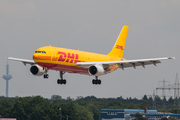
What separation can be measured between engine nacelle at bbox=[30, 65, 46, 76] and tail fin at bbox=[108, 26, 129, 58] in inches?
879

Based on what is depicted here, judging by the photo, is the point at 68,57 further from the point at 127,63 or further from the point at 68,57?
the point at 127,63

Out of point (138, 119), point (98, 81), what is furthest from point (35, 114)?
point (98, 81)

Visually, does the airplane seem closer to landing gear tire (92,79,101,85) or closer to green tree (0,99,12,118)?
landing gear tire (92,79,101,85)

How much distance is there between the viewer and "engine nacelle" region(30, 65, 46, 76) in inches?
3209

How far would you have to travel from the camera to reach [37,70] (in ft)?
268

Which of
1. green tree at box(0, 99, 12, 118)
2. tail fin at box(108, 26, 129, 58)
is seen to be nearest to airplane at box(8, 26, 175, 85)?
tail fin at box(108, 26, 129, 58)

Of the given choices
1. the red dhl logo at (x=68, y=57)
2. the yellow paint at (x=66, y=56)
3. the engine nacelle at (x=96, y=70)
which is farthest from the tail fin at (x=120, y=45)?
the red dhl logo at (x=68, y=57)

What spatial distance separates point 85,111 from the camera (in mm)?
197375

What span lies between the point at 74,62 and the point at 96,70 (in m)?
4.84

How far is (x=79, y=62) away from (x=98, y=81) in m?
7.39

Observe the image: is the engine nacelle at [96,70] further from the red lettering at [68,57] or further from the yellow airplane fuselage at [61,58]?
the red lettering at [68,57]

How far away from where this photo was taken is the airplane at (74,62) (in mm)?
75375

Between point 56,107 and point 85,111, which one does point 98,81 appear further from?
point 85,111

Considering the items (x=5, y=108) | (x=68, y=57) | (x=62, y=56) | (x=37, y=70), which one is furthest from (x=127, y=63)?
(x=5, y=108)
